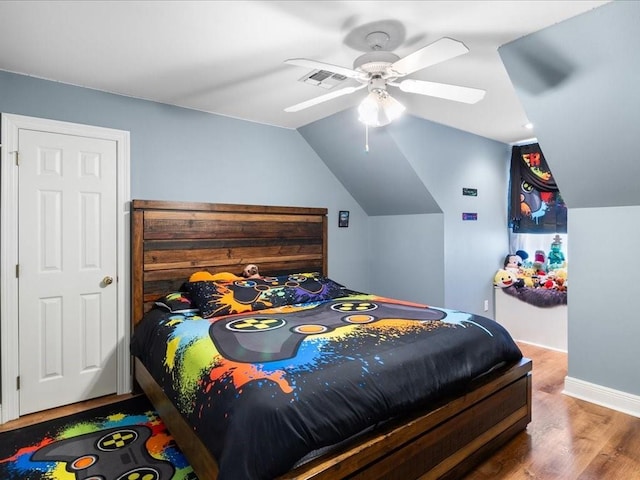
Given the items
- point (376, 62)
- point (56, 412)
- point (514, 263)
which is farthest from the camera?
point (514, 263)

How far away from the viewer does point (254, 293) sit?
2.98 metres

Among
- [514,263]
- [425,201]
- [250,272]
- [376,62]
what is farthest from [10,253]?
[514,263]

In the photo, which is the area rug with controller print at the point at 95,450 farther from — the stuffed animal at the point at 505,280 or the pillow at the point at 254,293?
the stuffed animal at the point at 505,280

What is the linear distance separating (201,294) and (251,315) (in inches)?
17.2

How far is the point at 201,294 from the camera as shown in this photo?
111 inches

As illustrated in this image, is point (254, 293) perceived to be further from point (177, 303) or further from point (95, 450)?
point (95, 450)

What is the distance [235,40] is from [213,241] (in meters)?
1.77

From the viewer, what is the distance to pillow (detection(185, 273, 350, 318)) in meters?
2.76

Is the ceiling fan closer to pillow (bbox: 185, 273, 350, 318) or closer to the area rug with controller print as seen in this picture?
pillow (bbox: 185, 273, 350, 318)

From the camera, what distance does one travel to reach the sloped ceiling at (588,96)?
1.89 metres

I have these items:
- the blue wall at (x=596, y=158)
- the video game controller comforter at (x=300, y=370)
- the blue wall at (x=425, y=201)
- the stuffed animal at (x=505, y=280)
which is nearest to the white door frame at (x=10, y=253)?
the video game controller comforter at (x=300, y=370)

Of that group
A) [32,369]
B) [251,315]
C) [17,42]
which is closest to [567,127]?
[251,315]

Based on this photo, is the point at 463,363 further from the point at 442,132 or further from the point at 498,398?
the point at 442,132

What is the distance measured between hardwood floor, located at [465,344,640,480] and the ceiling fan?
2037 mm
